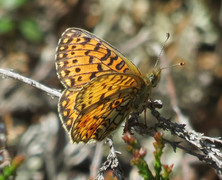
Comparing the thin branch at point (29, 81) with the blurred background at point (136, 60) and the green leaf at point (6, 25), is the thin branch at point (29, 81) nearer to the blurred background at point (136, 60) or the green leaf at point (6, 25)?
the blurred background at point (136, 60)

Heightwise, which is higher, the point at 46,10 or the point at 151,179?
the point at 151,179

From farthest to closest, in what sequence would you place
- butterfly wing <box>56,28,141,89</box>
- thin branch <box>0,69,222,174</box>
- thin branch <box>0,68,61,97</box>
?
1. butterfly wing <box>56,28,141,89</box>
2. thin branch <box>0,68,61,97</box>
3. thin branch <box>0,69,222,174</box>

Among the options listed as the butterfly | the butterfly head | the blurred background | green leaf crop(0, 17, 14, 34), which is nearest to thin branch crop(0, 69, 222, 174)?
the butterfly

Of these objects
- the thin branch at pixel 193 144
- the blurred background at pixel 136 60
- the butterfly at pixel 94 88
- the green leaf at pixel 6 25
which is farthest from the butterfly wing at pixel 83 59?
the green leaf at pixel 6 25

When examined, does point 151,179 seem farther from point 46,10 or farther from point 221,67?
point 46,10

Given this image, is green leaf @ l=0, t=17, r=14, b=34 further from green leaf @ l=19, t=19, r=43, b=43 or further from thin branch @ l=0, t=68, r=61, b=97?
thin branch @ l=0, t=68, r=61, b=97

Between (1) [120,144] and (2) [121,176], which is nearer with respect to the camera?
(2) [121,176]

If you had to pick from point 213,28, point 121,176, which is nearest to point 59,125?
point 213,28
